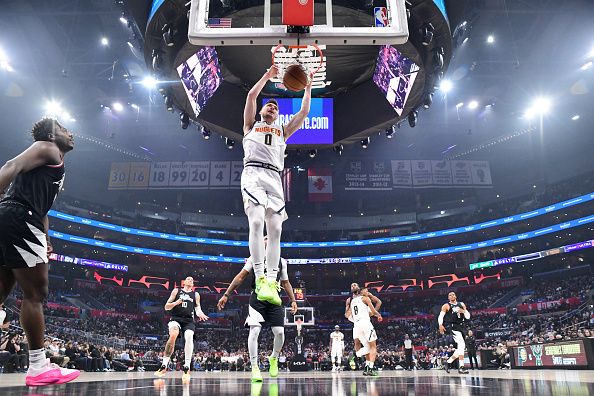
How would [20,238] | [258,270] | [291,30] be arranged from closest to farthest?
[20,238], [258,270], [291,30]

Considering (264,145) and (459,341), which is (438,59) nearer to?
(264,145)

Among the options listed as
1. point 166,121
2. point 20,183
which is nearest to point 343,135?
point 20,183

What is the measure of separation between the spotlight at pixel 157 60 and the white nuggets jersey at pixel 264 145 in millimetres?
5086

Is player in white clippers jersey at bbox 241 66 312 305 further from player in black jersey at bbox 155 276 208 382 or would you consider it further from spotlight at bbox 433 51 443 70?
spotlight at bbox 433 51 443 70

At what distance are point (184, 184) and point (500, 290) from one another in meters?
31.1

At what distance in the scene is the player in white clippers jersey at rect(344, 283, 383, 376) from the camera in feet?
29.7

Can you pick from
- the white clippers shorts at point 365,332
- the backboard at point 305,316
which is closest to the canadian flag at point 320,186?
the backboard at point 305,316

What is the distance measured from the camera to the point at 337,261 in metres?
44.1

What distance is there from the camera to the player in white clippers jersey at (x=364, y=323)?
905cm

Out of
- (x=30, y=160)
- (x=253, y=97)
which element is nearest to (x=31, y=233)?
(x=30, y=160)

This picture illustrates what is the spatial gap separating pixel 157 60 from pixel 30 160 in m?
5.95

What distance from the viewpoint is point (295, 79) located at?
4.80 metres

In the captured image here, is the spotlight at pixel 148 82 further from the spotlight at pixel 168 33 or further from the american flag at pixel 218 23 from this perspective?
the american flag at pixel 218 23

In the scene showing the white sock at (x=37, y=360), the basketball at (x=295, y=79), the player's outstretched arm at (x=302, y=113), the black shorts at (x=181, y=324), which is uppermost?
the basketball at (x=295, y=79)
